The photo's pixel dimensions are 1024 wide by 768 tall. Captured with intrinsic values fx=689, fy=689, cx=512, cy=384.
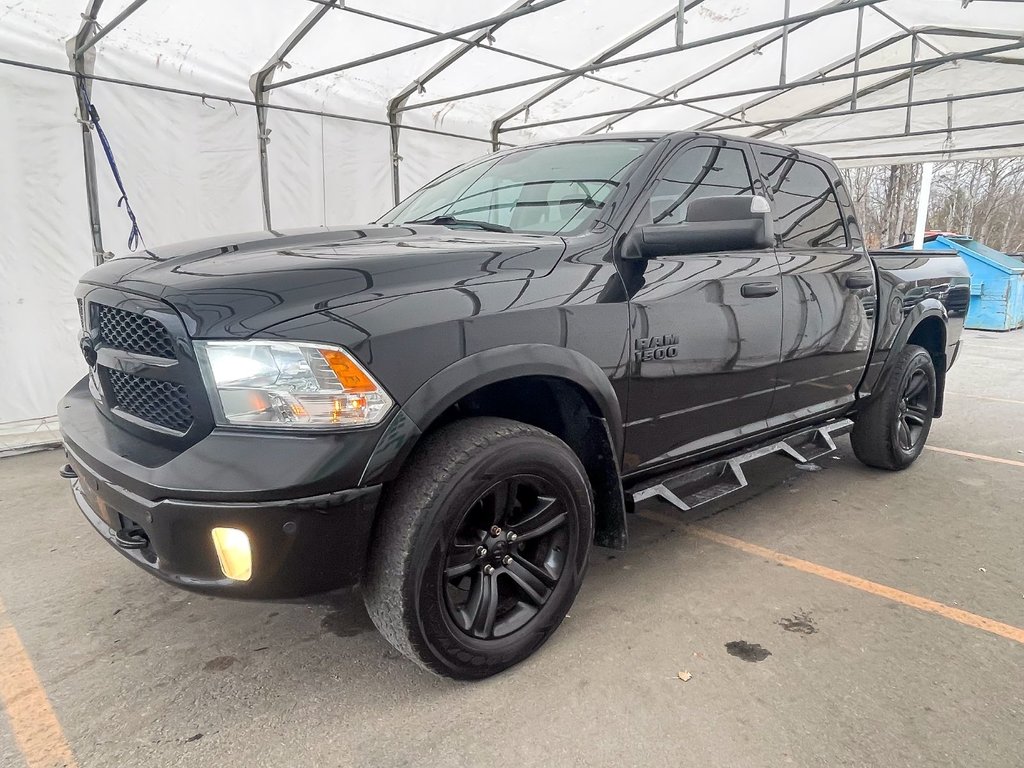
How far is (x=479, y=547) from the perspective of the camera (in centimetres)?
215

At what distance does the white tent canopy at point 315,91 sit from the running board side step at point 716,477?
4.09m

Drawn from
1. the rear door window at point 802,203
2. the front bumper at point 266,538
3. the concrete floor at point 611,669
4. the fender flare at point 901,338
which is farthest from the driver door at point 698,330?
the fender flare at point 901,338

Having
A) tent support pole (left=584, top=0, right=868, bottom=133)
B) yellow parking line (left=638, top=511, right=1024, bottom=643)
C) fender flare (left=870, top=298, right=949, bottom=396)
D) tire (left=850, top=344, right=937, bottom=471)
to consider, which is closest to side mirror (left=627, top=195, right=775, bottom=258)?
yellow parking line (left=638, top=511, right=1024, bottom=643)

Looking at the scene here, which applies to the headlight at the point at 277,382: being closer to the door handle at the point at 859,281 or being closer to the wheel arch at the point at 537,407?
the wheel arch at the point at 537,407

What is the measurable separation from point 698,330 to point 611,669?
130 centimetres

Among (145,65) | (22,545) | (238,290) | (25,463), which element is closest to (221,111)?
(145,65)

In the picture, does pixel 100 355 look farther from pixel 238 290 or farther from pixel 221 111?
pixel 221 111

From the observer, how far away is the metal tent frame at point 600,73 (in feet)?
18.6

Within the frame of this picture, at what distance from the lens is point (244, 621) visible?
261 centimetres

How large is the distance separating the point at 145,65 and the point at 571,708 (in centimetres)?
611

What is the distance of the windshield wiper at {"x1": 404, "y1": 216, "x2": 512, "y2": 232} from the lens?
2746 mm

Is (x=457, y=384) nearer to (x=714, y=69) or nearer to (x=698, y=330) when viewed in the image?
(x=698, y=330)

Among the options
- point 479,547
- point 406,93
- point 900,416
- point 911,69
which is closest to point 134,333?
point 479,547

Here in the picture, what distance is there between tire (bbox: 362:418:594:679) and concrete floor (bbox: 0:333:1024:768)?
0.18 meters
